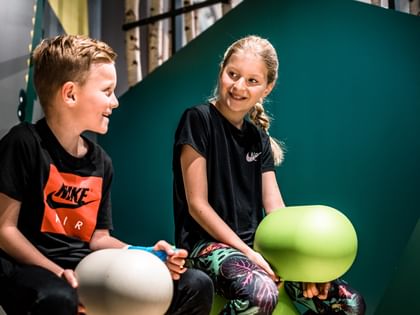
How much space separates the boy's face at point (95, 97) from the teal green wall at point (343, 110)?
4.62 feet

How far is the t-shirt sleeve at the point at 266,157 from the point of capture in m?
2.61

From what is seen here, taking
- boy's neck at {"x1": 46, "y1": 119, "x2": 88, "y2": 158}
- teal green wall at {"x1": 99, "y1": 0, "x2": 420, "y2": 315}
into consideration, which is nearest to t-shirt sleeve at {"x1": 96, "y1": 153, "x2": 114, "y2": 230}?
boy's neck at {"x1": 46, "y1": 119, "x2": 88, "y2": 158}

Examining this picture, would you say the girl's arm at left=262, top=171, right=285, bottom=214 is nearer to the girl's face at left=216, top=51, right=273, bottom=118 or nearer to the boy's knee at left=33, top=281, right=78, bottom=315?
the girl's face at left=216, top=51, right=273, bottom=118

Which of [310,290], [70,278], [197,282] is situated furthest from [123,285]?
[310,290]

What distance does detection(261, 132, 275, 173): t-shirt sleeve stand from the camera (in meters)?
2.61

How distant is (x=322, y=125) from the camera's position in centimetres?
308

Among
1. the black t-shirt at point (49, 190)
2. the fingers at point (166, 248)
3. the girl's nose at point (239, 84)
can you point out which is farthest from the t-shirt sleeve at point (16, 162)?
the girl's nose at point (239, 84)

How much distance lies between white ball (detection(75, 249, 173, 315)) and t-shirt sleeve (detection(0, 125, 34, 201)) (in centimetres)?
31

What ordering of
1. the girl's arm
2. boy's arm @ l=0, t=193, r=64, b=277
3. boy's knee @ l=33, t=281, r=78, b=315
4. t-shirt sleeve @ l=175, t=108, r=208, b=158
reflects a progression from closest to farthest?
boy's knee @ l=33, t=281, r=78, b=315 → boy's arm @ l=0, t=193, r=64, b=277 → t-shirt sleeve @ l=175, t=108, r=208, b=158 → the girl's arm

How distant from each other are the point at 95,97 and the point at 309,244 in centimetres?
87

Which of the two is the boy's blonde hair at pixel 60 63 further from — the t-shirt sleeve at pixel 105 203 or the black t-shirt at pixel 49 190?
the t-shirt sleeve at pixel 105 203

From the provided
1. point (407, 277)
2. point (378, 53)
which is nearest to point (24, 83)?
point (378, 53)

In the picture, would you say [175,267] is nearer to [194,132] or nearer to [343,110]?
[194,132]

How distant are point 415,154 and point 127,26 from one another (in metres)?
2.46
